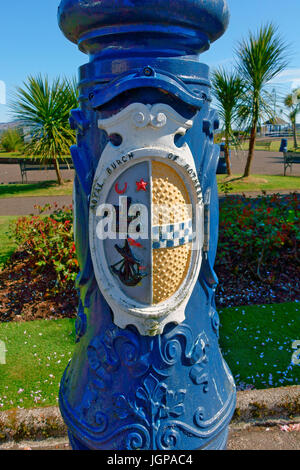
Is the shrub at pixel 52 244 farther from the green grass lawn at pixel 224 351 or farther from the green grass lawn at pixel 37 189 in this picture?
the green grass lawn at pixel 37 189

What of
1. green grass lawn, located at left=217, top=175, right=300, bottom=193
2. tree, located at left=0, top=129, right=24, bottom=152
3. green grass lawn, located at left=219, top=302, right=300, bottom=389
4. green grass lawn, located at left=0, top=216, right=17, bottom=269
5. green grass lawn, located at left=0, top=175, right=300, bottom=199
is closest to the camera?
green grass lawn, located at left=219, top=302, right=300, bottom=389

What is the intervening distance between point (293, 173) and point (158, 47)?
15.2 metres

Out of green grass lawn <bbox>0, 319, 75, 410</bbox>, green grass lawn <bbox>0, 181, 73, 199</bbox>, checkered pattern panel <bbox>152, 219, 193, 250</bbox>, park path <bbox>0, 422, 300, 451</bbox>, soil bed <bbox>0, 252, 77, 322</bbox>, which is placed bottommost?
park path <bbox>0, 422, 300, 451</bbox>

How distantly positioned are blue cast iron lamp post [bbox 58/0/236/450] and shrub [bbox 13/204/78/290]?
109 inches

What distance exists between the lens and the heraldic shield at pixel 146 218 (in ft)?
5.33

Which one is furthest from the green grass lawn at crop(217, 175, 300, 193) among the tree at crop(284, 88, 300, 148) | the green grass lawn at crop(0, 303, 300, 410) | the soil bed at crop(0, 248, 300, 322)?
the tree at crop(284, 88, 300, 148)

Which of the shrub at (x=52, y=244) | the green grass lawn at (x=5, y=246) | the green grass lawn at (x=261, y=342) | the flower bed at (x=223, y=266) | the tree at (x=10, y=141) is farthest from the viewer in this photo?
the tree at (x=10, y=141)

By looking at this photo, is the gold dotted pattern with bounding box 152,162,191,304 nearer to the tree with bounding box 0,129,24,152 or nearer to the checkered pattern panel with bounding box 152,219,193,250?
the checkered pattern panel with bounding box 152,219,193,250

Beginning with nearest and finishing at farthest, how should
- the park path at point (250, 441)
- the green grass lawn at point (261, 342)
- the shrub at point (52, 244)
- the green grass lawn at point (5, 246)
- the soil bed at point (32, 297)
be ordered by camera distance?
the park path at point (250, 441)
the green grass lawn at point (261, 342)
the soil bed at point (32, 297)
the shrub at point (52, 244)
the green grass lawn at point (5, 246)

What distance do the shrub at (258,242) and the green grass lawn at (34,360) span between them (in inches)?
86.5

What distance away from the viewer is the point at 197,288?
188 centimetres

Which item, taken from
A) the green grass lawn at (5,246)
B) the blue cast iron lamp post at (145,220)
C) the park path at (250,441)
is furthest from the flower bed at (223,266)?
the blue cast iron lamp post at (145,220)

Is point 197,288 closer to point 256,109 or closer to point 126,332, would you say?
point 126,332

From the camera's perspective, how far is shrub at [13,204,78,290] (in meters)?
4.71
